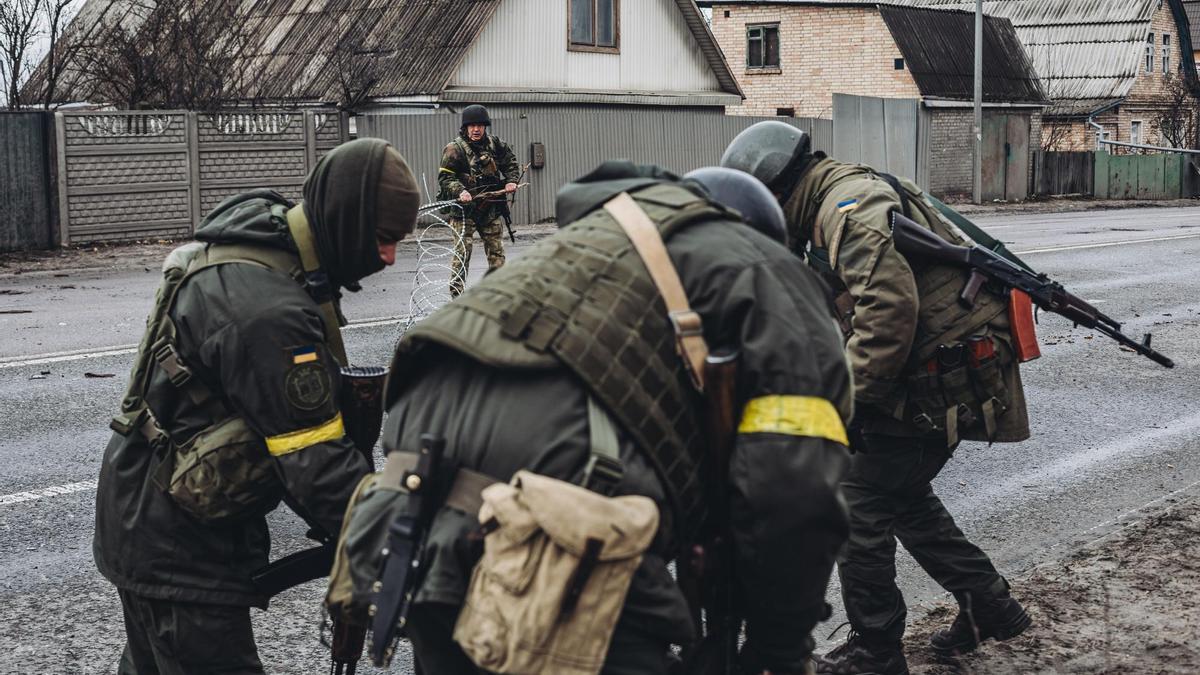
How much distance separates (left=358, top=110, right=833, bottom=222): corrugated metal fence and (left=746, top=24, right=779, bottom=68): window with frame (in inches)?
590

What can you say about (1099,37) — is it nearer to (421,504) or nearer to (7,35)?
(7,35)

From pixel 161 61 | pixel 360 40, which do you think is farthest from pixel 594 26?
pixel 161 61

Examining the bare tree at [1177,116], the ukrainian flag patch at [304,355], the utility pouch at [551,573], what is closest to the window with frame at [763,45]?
the bare tree at [1177,116]

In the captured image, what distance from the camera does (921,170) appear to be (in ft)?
111

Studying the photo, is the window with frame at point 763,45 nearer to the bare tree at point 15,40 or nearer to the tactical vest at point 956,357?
the bare tree at point 15,40

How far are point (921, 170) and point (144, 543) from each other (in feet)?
106

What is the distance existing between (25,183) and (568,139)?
1040 cm

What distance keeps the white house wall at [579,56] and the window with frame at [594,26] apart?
14cm

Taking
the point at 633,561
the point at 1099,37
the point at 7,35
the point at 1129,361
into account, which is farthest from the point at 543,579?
the point at 1099,37

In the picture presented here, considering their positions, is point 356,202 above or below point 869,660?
above

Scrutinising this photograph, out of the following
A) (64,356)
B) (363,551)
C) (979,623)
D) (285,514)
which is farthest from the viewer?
(64,356)

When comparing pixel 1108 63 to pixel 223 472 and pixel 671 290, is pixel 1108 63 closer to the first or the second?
pixel 223 472

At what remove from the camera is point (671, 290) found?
236 centimetres

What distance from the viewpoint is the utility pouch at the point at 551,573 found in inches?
85.4
